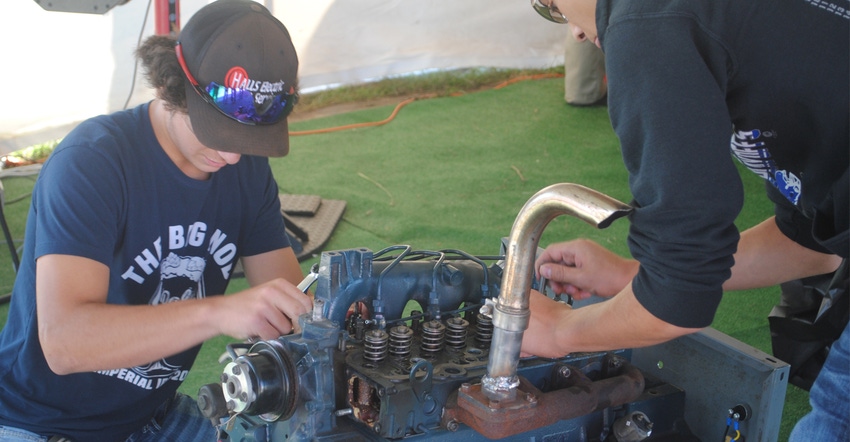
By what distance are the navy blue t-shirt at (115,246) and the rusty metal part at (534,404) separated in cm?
79

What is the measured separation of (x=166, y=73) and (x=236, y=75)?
0.19m

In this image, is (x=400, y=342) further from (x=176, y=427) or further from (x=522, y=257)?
(x=176, y=427)

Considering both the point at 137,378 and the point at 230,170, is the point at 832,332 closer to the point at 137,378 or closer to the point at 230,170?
the point at 230,170

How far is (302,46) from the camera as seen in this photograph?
597 centimetres

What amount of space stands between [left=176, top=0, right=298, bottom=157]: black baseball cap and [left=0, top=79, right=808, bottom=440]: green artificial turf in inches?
51.8

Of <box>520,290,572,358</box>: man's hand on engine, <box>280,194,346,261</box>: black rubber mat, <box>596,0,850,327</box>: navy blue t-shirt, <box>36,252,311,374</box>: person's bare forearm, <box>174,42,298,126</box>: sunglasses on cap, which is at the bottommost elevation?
<box>280,194,346,261</box>: black rubber mat

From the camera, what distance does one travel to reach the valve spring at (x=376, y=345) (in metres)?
1.47

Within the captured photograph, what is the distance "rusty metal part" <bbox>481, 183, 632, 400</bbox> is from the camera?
122 centimetres

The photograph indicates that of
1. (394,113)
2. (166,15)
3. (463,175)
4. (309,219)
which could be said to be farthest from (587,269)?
(394,113)

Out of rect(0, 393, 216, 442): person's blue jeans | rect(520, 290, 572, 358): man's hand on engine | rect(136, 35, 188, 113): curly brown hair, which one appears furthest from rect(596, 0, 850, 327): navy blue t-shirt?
rect(0, 393, 216, 442): person's blue jeans

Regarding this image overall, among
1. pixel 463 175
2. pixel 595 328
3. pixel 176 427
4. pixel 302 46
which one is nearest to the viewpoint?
pixel 595 328

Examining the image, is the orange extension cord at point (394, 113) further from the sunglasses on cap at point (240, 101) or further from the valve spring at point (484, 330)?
the valve spring at point (484, 330)

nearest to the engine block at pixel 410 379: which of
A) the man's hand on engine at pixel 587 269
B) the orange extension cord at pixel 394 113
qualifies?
the man's hand on engine at pixel 587 269

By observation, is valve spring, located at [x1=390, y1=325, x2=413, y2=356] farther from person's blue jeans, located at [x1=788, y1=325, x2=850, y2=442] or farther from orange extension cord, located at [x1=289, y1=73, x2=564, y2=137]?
orange extension cord, located at [x1=289, y1=73, x2=564, y2=137]
